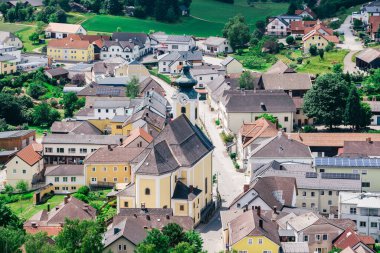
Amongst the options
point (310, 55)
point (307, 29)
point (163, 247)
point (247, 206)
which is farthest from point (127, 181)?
point (307, 29)

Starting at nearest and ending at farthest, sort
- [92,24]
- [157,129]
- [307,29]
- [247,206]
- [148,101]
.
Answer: [247,206] → [157,129] → [148,101] → [307,29] → [92,24]

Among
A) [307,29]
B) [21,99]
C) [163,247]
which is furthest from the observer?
[307,29]

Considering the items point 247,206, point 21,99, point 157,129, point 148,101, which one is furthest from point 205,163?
point 21,99

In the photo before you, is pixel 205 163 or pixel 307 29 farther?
pixel 307 29

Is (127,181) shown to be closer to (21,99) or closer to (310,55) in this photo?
(21,99)

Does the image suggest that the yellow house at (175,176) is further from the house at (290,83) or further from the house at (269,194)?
the house at (290,83)

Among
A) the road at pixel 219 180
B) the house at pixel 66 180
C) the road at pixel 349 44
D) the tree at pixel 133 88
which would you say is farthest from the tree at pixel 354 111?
the house at pixel 66 180

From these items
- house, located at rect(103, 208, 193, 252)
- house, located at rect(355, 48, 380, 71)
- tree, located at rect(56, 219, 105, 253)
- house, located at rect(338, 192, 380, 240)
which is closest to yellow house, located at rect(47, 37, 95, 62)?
house, located at rect(355, 48, 380, 71)

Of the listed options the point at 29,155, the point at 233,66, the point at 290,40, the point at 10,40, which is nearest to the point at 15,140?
the point at 29,155

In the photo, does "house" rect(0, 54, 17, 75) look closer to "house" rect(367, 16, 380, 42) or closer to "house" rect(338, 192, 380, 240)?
"house" rect(367, 16, 380, 42)
